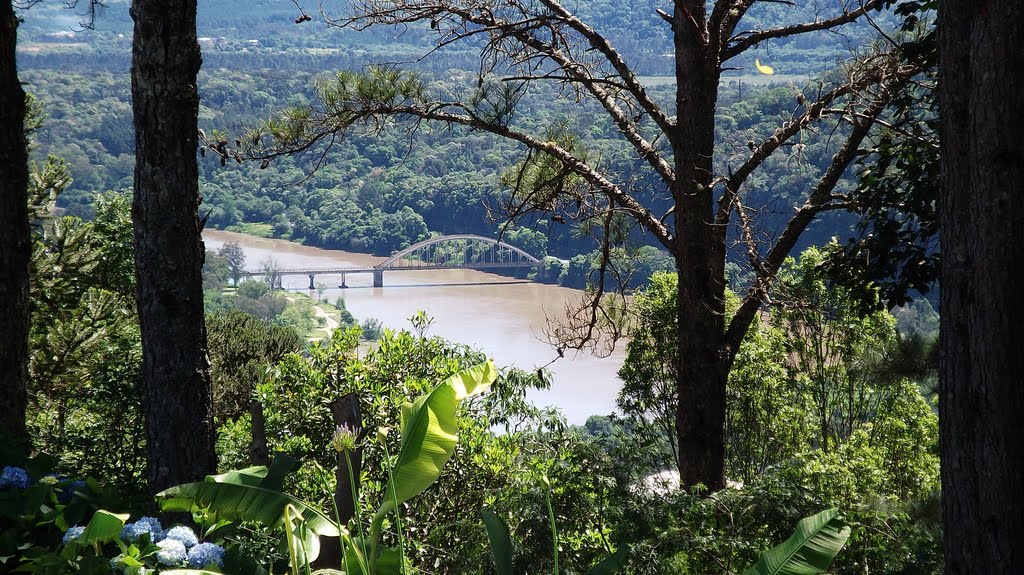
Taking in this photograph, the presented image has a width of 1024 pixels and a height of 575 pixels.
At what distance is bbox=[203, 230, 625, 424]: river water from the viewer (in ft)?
91.9

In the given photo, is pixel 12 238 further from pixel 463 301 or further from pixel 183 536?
pixel 463 301

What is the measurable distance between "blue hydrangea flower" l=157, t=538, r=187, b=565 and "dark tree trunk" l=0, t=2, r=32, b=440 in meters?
1.40

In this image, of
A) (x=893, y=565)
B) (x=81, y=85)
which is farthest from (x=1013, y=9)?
(x=81, y=85)

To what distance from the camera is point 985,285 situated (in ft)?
7.31

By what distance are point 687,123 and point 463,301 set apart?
33182 millimetres

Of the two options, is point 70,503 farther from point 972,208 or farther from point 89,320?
point 89,320

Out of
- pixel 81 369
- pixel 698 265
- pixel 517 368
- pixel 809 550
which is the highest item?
pixel 698 265

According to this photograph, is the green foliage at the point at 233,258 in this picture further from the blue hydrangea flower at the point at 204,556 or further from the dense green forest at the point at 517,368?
the blue hydrangea flower at the point at 204,556

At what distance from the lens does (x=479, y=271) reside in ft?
136

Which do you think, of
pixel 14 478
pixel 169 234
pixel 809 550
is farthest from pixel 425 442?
pixel 169 234

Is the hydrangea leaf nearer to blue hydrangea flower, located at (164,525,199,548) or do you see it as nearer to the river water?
blue hydrangea flower, located at (164,525,199,548)

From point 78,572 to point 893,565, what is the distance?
2.15 meters

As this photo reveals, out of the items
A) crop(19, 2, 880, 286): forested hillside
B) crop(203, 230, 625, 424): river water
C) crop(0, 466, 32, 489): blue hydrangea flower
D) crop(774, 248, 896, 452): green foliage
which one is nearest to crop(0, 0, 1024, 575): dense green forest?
crop(0, 466, 32, 489): blue hydrangea flower

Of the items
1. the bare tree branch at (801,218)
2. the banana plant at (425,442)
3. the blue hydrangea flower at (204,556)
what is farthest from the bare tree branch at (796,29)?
the blue hydrangea flower at (204,556)
